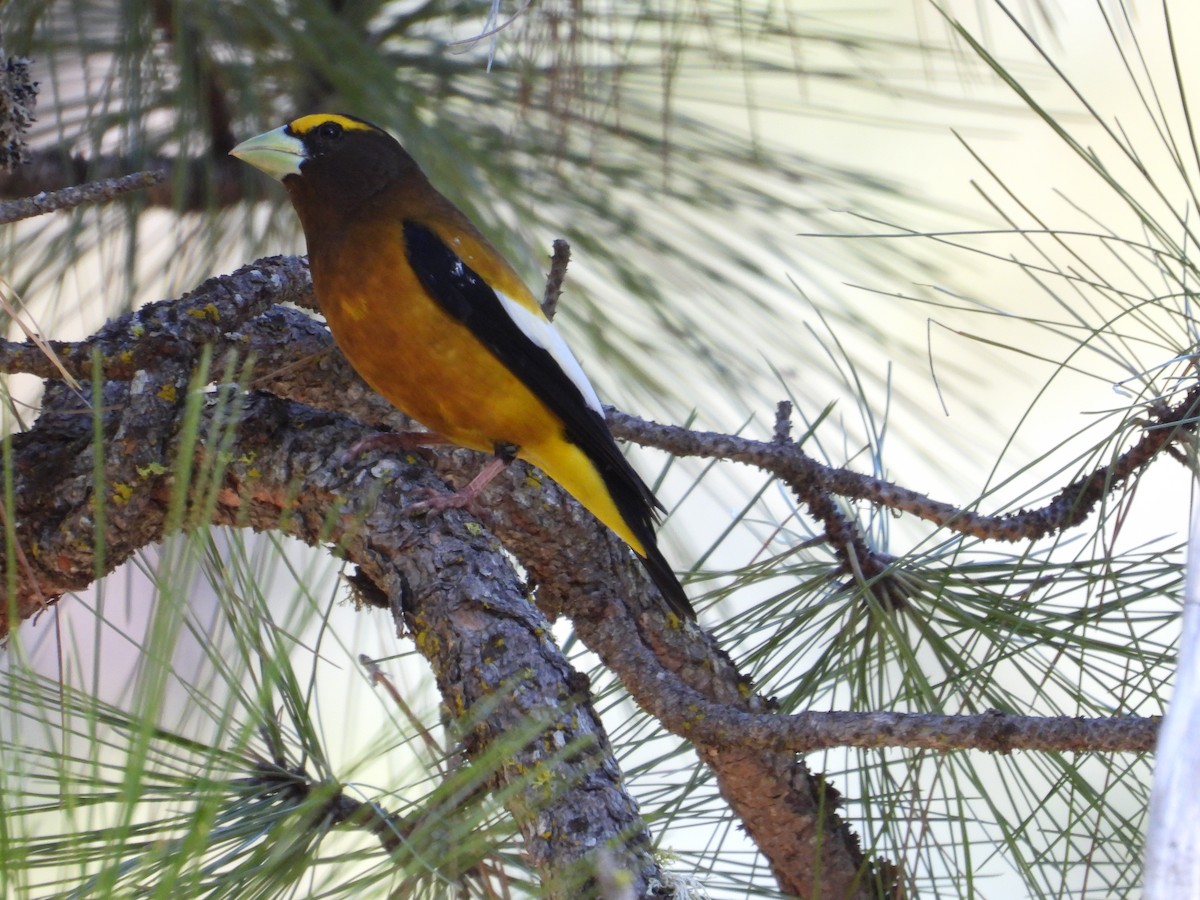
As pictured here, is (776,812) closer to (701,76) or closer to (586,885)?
(586,885)

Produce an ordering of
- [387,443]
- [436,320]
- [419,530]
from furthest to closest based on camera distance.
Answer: [436,320], [387,443], [419,530]

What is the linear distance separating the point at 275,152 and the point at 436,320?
10.7 inches

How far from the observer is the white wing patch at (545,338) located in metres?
1.45

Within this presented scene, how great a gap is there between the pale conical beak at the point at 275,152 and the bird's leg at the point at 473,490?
0.41 meters

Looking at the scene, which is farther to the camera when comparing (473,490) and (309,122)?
(309,122)

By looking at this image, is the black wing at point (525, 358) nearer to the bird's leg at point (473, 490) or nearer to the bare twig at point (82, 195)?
the bird's leg at point (473, 490)

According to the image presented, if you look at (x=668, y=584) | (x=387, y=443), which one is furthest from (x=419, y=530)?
(x=668, y=584)

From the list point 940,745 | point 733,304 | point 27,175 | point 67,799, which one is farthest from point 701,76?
point 67,799

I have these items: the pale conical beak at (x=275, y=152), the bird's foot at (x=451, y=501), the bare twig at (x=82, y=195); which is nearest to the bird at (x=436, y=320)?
the pale conical beak at (x=275, y=152)

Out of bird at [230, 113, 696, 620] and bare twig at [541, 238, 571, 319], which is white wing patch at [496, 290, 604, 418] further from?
bare twig at [541, 238, 571, 319]

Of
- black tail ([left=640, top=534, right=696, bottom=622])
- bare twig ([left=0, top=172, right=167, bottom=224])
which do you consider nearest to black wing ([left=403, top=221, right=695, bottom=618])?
black tail ([left=640, top=534, right=696, bottom=622])

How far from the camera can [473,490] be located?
3.67 feet

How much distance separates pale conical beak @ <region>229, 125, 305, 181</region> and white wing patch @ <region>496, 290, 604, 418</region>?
28cm

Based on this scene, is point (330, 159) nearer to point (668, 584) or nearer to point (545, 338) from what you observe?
point (545, 338)
